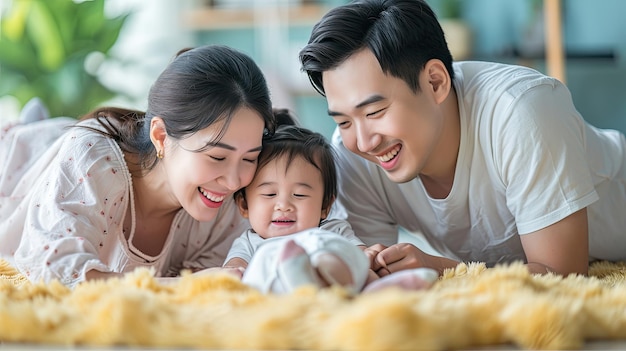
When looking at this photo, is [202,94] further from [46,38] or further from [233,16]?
[233,16]

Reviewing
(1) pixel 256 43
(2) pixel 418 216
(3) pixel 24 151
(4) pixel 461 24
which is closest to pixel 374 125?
(2) pixel 418 216

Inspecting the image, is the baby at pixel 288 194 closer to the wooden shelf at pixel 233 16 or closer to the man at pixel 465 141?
the man at pixel 465 141

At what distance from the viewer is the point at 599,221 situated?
5.74 feet

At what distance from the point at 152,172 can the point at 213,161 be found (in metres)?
0.21

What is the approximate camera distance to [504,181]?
158 cm

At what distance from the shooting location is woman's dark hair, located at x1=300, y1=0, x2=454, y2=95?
1537 millimetres

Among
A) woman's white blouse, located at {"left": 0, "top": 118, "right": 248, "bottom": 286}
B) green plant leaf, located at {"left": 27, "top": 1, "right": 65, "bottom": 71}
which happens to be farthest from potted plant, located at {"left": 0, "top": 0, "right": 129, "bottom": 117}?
woman's white blouse, located at {"left": 0, "top": 118, "right": 248, "bottom": 286}

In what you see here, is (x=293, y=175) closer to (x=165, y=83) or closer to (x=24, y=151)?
(x=165, y=83)

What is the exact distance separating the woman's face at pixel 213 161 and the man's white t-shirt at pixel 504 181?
0.34 meters

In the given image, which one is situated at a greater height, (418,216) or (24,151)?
(24,151)

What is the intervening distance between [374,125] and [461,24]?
9.33ft

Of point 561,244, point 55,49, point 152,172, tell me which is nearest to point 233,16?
point 55,49

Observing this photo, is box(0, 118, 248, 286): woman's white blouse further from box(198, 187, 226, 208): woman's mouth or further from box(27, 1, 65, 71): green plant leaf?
box(27, 1, 65, 71): green plant leaf

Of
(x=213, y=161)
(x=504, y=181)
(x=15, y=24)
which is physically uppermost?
(x=15, y=24)
